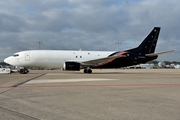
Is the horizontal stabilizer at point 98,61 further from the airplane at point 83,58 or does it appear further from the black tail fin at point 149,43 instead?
the black tail fin at point 149,43

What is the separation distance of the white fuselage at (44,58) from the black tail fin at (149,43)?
8.10 meters

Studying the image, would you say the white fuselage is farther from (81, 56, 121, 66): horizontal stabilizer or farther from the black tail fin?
the black tail fin

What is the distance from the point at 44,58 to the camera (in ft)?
93.4

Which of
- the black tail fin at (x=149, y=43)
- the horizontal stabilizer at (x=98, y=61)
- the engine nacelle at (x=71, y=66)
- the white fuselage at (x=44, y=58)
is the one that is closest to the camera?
the engine nacelle at (x=71, y=66)

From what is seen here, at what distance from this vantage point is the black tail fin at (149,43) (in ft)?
103

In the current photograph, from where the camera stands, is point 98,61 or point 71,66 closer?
point 71,66

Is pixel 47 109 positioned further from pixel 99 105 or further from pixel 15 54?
pixel 15 54

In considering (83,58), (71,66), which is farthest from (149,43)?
(71,66)

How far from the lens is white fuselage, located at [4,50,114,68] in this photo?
92.2 ft

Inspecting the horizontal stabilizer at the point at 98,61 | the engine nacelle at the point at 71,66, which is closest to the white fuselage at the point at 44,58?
the horizontal stabilizer at the point at 98,61

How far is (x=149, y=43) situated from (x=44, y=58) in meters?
15.5

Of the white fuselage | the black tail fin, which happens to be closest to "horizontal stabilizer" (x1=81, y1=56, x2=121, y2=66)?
the white fuselage

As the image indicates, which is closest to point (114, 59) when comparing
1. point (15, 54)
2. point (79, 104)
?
point (15, 54)

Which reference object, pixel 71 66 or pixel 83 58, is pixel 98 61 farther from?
pixel 71 66
